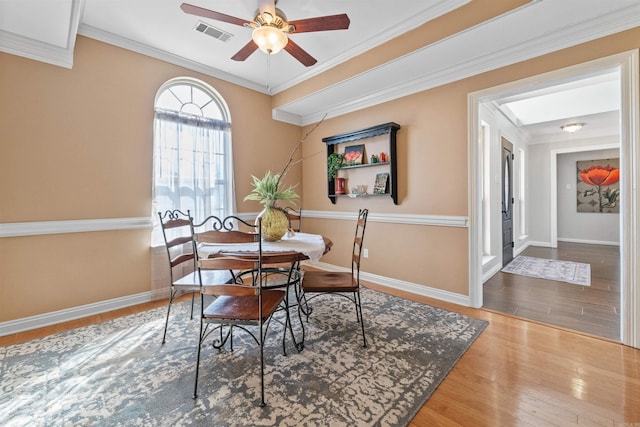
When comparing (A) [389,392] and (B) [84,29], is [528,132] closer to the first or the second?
(A) [389,392]

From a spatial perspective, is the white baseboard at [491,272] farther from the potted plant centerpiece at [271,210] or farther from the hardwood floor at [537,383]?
the potted plant centerpiece at [271,210]

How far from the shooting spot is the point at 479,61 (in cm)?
281

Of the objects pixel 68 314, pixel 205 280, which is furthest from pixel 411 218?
pixel 68 314

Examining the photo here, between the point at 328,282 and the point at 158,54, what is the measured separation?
3314 millimetres

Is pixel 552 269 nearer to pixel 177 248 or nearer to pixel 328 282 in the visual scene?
pixel 328 282

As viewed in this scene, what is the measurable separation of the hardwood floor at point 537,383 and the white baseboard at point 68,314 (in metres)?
0.10

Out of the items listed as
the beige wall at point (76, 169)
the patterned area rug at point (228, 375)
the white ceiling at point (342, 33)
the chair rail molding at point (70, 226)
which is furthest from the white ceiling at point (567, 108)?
the chair rail molding at point (70, 226)

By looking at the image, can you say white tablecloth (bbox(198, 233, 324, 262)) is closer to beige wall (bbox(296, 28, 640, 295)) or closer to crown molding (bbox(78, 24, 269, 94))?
beige wall (bbox(296, 28, 640, 295))

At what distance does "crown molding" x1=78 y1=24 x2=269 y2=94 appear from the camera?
276cm

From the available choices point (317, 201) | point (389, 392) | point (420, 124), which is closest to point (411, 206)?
point (420, 124)

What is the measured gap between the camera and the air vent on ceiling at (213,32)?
2.73 metres

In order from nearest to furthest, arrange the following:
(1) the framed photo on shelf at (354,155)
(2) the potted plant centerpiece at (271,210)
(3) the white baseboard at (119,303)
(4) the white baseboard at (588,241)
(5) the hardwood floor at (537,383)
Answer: (5) the hardwood floor at (537,383), (2) the potted plant centerpiece at (271,210), (3) the white baseboard at (119,303), (1) the framed photo on shelf at (354,155), (4) the white baseboard at (588,241)

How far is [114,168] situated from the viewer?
2.92 metres

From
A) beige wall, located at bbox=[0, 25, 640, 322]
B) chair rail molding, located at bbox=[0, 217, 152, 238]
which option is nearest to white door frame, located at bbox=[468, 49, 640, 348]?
beige wall, located at bbox=[0, 25, 640, 322]
